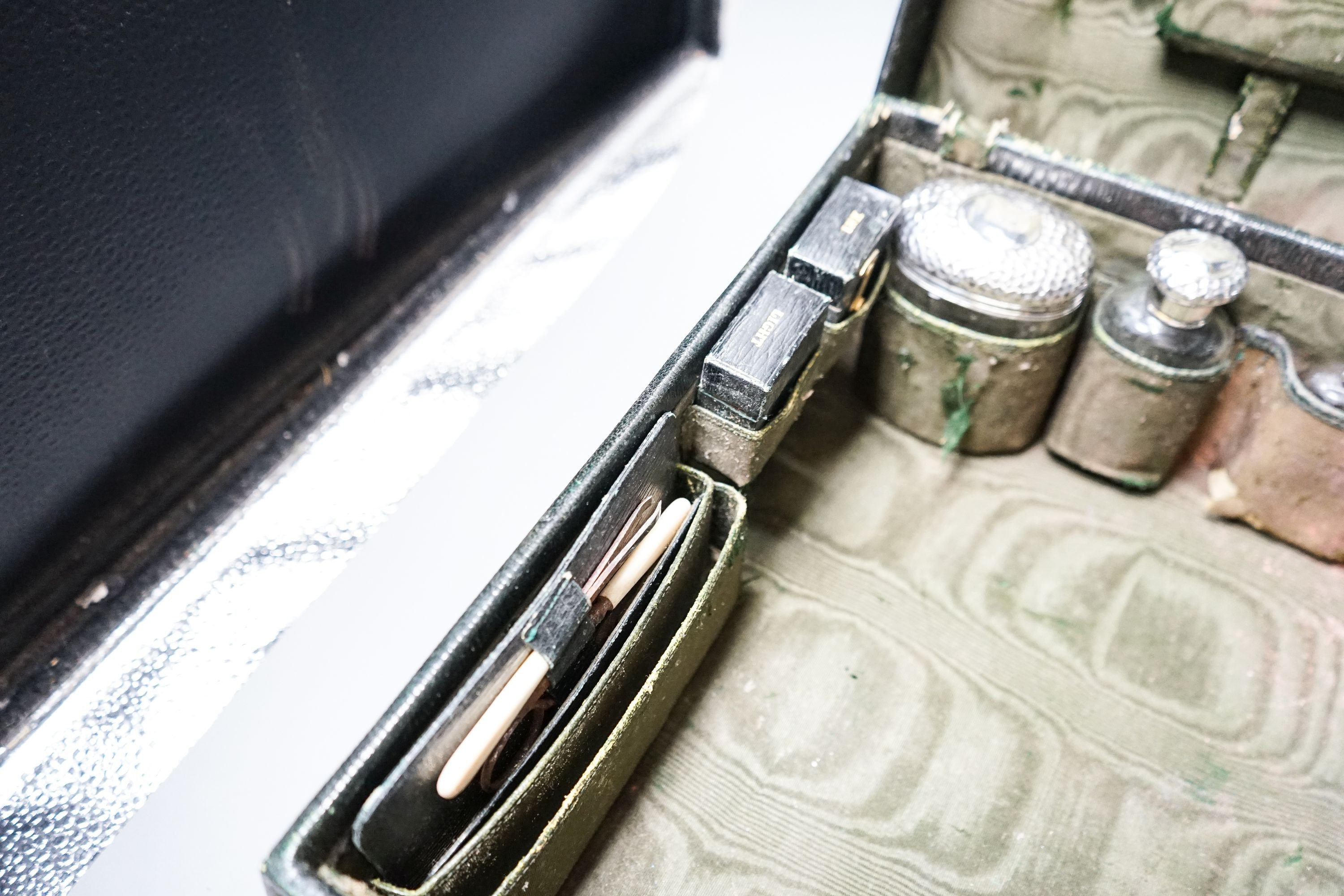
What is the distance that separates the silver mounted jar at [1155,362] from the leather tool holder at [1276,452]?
1.3 inches

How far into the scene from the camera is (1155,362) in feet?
2.64

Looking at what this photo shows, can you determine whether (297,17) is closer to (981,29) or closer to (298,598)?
(298,598)

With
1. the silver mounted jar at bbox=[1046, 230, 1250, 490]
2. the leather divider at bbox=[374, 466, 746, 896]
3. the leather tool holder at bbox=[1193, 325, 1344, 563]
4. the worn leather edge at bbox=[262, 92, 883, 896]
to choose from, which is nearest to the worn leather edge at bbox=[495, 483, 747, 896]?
the leather divider at bbox=[374, 466, 746, 896]

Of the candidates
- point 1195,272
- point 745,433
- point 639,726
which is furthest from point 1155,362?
point 639,726

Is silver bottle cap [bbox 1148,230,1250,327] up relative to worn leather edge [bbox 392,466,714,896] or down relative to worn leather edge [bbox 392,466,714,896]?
up

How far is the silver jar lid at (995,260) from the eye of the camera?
0.78 metres

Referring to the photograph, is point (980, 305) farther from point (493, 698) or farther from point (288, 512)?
point (288, 512)

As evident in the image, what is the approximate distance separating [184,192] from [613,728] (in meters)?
0.52

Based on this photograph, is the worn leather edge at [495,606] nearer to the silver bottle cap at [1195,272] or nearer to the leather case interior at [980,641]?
the leather case interior at [980,641]

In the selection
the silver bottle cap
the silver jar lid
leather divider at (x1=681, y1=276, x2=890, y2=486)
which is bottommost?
leather divider at (x1=681, y1=276, x2=890, y2=486)

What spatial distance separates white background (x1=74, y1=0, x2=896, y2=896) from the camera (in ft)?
2.01

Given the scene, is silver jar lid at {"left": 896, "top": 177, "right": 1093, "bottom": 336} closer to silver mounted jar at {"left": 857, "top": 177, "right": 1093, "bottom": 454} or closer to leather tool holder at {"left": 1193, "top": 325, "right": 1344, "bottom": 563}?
silver mounted jar at {"left": 857, "top": 177, "right": 1093, "bottom": 454}

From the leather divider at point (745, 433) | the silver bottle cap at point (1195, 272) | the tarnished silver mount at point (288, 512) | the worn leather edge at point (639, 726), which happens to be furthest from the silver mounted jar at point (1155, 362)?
the tarnished silver mount at point (288, 512)

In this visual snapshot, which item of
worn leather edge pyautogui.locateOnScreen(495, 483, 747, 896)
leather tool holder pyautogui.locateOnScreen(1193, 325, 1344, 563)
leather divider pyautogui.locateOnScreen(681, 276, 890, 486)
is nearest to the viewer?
worn leather edge pyautogui.locateOnScreen(495, 483, 747, 896)
